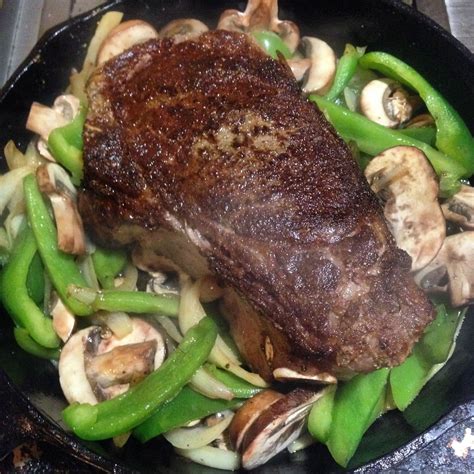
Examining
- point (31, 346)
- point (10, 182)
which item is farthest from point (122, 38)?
point (31, 346)

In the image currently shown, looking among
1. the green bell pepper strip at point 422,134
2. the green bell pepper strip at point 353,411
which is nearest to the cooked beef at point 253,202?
the green bell pepper strip at point 353,411

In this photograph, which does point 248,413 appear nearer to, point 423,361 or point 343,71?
point 423,361

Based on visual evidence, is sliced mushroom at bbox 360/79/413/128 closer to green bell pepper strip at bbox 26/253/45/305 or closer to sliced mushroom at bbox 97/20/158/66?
sliced mushroom at bbox 97/20/158/66

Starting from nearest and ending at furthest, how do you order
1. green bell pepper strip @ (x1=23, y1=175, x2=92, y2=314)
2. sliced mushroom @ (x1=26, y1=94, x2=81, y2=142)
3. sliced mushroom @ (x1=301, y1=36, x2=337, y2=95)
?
green bell pepper strip @ (x1=23, y1=175, x2=92, y2=314)
sliced mushroom @ (x1=26, y1=94, x2=81, y2=142)
sliced mushroom @ (x1=301, y1=36, x2=337, y2=95)

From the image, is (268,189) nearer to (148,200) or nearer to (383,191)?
(148,200)

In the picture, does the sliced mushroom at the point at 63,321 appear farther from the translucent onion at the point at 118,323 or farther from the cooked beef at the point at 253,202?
the cooked beef at the point at 253,202

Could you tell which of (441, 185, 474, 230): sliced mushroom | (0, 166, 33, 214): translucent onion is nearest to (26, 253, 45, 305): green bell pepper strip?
(0, 166, 33, 214): translucent onion

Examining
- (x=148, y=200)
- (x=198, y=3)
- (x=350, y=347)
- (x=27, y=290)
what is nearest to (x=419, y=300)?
(x=350, y=347)
